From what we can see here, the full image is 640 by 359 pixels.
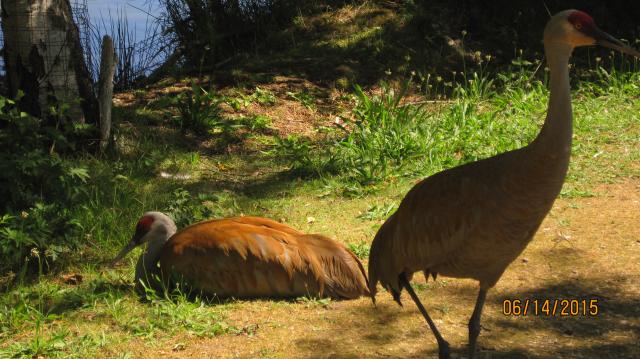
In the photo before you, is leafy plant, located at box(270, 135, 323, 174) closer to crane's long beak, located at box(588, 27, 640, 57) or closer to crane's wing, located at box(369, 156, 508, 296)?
crane's wing, located at box(369, 156, 508, 296)

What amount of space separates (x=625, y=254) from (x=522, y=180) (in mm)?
2166

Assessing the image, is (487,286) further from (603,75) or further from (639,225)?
(603,75)

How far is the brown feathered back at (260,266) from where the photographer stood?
195 inches

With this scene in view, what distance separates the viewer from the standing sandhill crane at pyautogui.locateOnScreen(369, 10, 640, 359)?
11.6 feet

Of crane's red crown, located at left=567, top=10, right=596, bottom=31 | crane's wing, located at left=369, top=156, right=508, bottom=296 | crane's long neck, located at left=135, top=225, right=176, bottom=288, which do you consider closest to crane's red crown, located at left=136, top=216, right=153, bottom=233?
crane's long neck, located at left=135, top=225, right=176, bottom=288

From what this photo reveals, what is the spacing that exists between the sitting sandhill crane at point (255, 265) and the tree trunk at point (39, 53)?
2.18 m

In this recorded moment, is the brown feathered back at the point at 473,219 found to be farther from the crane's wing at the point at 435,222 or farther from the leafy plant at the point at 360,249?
the leafy plant at the point at 360,249


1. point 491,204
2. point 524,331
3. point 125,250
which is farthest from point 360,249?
point 491,204

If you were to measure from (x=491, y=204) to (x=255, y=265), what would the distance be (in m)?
1.84

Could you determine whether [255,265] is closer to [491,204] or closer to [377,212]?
[377,212]

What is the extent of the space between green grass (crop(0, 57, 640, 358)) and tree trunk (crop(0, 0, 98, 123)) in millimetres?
638

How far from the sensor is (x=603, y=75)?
9.52 meters

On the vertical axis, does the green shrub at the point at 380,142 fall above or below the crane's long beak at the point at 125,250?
above

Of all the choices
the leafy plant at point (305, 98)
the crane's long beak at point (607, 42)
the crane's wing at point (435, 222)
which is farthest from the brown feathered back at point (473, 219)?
the leafy plant at point (305, 98)
